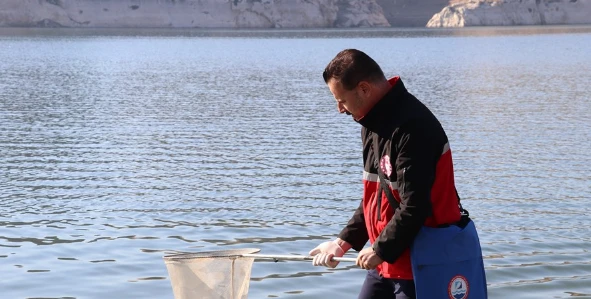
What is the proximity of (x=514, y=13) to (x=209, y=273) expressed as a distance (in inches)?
5144

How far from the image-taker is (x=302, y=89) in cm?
3033

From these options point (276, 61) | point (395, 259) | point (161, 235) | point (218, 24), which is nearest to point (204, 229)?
point (161, 235)

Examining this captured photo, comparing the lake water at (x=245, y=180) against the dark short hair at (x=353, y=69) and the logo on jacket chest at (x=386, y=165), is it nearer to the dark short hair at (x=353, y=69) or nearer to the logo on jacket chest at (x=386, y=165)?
the logo on jacket chest at (x=386, y=165)

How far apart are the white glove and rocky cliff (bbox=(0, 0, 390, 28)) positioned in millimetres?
99630

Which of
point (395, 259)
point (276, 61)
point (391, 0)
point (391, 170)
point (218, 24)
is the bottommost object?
point (395, 259)

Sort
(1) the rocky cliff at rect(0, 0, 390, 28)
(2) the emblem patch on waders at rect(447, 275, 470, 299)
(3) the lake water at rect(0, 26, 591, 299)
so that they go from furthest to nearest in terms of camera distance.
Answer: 1. (1) the rocky cliff at rect(0, 0, 390, 28)
2. (3) the lake water at rect(0, 26, 591, 299)
3. (2) the emblem patch on waders at rect(447, 275, 470, 299)

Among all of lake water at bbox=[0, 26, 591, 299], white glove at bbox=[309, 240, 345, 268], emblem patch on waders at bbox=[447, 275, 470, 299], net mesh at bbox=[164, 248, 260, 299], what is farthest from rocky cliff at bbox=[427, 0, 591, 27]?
emblem patch on waders at bbox=[447, 275, 470, 299]

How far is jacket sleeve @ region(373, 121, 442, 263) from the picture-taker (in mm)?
3988

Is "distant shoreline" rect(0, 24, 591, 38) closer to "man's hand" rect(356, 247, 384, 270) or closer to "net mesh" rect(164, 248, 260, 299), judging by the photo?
"net mesh" rect(164, 248, 260, 299)

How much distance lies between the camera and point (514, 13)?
130m

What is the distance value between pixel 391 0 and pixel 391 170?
142 metres

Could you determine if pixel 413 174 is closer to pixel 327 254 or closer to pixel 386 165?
pixel 386 165

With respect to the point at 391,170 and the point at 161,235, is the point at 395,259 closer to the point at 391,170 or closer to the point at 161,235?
the point at 391,170

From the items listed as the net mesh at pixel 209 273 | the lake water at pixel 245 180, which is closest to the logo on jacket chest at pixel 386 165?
the net mesh at pixel 209 273
